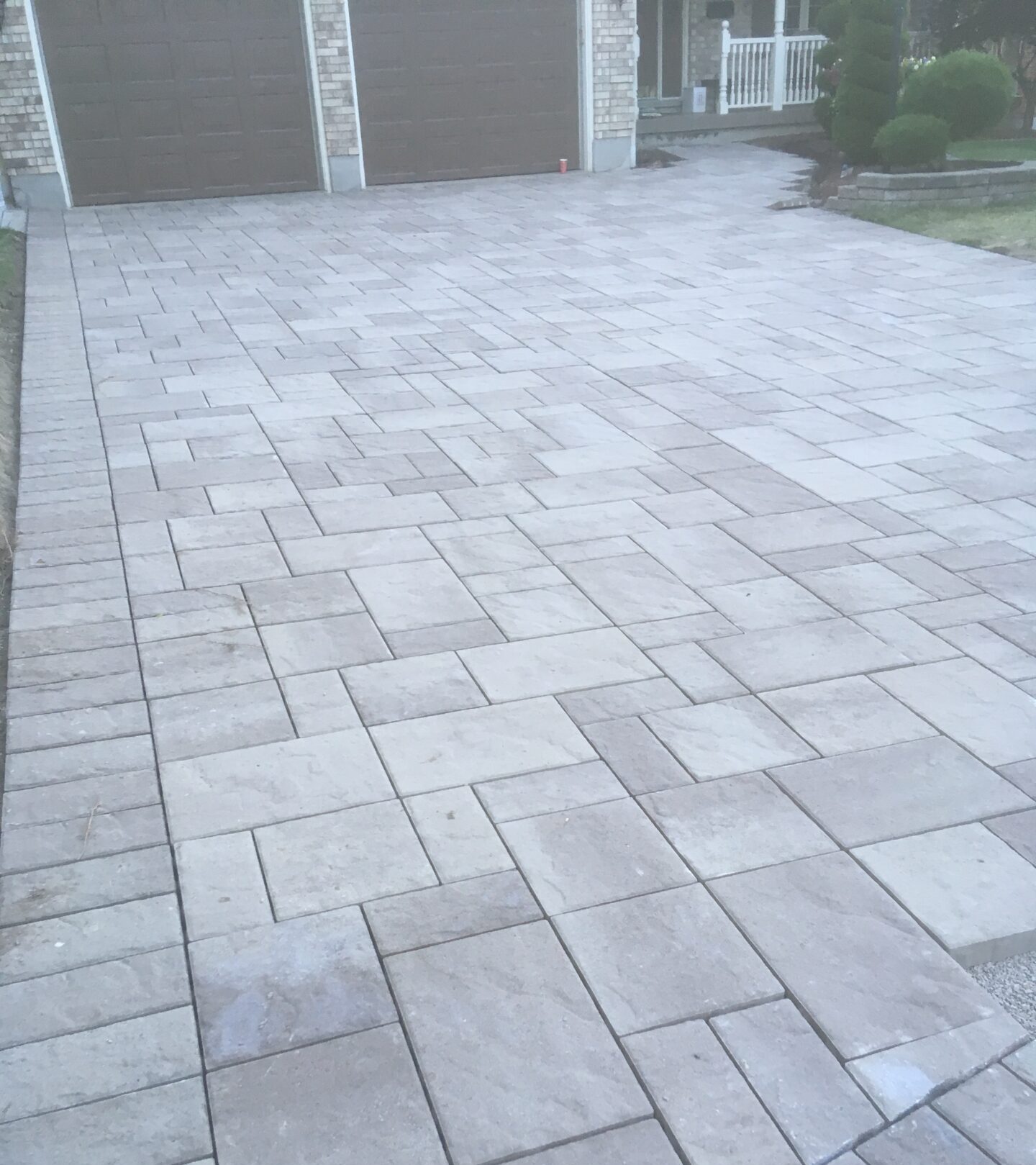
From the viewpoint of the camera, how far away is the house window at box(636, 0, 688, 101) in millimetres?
19250

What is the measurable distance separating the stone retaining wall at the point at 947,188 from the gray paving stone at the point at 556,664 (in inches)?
359

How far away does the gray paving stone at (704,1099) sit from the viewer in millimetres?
2129


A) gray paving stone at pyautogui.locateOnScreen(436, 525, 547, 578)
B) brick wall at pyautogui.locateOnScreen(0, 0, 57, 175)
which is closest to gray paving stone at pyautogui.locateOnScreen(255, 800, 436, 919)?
gray paving stone at pyautogui.locateOnScreen(436, 525, 547, 578)

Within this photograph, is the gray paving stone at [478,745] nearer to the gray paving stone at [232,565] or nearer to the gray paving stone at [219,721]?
the gray paving stone at [219,721]

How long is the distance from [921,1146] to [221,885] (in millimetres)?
1613

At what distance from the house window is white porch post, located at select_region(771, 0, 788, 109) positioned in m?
1.90

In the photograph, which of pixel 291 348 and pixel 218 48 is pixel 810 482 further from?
pixel 218 48

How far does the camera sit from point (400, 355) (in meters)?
7.36

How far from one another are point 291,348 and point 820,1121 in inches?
248

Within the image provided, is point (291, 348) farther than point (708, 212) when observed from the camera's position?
No

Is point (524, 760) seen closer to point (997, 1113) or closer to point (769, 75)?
point (997, 1113)

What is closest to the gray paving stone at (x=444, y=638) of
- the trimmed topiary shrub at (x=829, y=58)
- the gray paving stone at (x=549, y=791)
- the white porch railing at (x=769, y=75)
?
the gray paving stone at (x=549, y=791)

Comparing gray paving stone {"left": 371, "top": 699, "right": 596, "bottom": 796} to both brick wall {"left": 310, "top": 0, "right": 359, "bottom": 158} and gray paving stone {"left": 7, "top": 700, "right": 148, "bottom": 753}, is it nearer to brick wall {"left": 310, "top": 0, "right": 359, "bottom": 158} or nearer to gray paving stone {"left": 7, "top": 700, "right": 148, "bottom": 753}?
gray paving stone {"left": 7, "top": 700, "right": 148, "bottom": 753}

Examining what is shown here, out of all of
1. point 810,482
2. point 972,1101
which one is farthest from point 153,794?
point 810,482
